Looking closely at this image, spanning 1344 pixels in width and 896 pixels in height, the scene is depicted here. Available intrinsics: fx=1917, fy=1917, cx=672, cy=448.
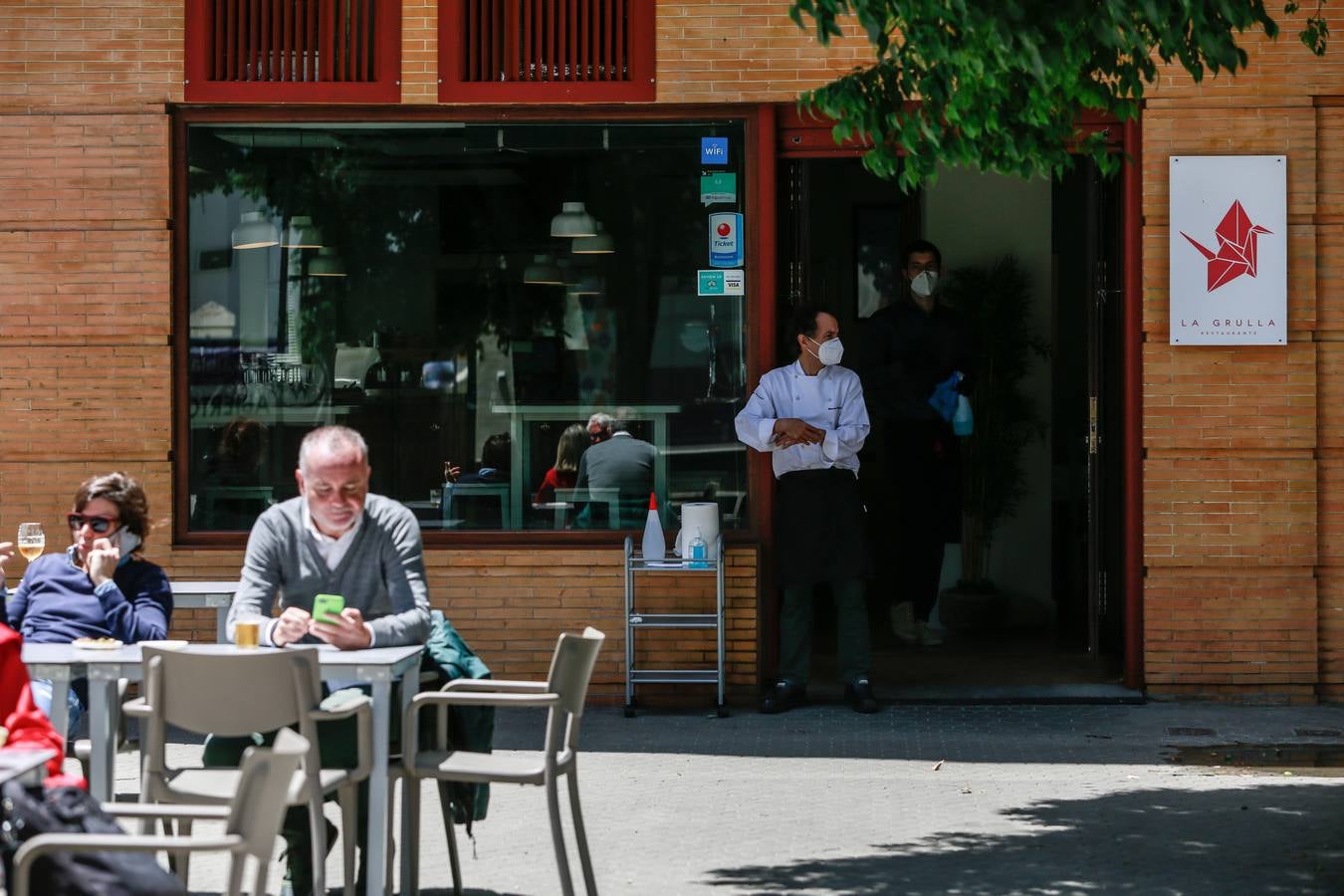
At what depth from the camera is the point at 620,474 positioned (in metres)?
10.5

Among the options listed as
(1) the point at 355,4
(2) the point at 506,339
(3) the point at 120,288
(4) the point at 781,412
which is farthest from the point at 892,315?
(3) the point at 120,288

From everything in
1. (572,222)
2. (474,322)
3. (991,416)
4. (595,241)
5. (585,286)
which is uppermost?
(572,222)

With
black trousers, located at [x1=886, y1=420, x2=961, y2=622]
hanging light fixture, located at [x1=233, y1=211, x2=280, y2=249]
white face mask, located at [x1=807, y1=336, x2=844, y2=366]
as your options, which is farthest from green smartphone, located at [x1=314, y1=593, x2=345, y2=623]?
black trousers, located at [x1=886, y1=420, x2=961, y2=622]

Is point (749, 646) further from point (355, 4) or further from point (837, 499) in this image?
point (355, 4)

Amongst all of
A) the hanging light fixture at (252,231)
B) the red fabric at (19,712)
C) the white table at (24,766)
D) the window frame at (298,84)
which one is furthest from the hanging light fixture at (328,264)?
the white table at (24,766)

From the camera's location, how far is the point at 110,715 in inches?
237

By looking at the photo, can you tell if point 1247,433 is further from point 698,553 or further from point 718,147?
point 718,147

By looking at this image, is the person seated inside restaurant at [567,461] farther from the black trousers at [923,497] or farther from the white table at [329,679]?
the white table at [329,679]

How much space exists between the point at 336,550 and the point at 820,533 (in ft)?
13.1

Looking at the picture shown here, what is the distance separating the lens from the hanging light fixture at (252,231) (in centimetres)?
1045

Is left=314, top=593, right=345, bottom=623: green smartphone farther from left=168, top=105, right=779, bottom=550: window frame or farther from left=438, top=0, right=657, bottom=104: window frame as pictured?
left=438, top=0, right=657, bottom=104: window frame

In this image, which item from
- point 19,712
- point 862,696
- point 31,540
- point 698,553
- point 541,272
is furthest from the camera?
point 541,272

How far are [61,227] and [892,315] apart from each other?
15.9 ft

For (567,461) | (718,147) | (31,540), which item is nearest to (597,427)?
(567,461)
